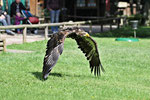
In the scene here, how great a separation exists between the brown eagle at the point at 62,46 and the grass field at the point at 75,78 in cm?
39

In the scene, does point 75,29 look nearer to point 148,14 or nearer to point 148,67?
point 148,67

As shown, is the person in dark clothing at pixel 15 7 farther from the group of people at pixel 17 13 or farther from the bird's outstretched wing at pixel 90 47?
the bird's outstretched wing at pixel 90 47

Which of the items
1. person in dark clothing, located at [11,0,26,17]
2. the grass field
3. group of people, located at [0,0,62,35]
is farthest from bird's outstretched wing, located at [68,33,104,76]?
person in dark clothing, located at [11,0,26,17]

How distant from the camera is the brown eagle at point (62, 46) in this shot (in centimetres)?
779

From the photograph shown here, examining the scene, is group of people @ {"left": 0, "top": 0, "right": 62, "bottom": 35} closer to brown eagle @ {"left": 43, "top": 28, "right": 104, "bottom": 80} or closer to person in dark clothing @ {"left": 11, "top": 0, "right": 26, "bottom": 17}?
person in dark clothing @ {"left": 11, "top": 0, "right": 26, "bottom": 17}

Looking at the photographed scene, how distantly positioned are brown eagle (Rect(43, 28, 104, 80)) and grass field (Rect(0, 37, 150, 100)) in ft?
1.30

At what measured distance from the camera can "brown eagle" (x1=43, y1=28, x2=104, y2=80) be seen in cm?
779

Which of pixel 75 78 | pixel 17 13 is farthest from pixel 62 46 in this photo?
pixel 17 13

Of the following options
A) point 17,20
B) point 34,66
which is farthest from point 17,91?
point 17,20

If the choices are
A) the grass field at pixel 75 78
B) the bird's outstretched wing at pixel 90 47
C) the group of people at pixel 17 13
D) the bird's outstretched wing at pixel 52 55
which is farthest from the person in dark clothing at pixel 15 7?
the bird's outstretched wing at pixel 52 55

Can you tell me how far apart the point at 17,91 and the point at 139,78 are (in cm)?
316

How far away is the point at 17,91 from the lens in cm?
734

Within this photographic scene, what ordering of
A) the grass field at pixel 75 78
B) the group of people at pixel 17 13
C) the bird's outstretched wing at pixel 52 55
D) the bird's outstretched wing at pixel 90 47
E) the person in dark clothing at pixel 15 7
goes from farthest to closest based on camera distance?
the person in dark clothing at pixel 15 7 → the group of people at pixel 17 13 → the bird's outstretched wing at pixel 90 47 → the bird's outstretched wing at pixel 52 55 → the grass field at pixel 75 78

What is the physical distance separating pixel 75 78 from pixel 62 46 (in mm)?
1310
